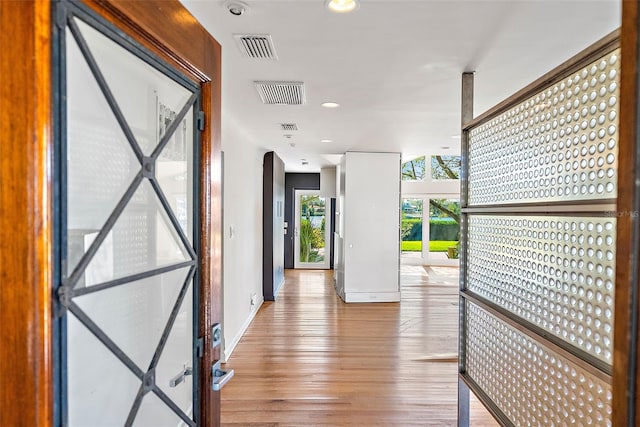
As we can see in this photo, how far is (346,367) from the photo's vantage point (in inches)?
132

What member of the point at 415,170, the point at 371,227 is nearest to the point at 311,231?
the point at 415,170

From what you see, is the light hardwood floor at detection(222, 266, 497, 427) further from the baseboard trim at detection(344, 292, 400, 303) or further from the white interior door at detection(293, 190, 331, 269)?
the white interior door at detection(293, 190, 331, 269)

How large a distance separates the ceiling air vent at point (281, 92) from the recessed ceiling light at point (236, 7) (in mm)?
892

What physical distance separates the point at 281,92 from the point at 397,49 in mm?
1019

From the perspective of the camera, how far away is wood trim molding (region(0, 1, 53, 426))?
0.66 meters

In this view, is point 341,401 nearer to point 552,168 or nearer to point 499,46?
point 552,168

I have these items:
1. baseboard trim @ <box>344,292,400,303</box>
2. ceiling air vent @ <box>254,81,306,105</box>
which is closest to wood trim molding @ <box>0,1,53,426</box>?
ceiling air vent @ <box>254,81,306,105</box>

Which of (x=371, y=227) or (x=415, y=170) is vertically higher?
(x=415, y=170)

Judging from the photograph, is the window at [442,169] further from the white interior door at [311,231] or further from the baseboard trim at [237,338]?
the baseboard trim at [237,338]

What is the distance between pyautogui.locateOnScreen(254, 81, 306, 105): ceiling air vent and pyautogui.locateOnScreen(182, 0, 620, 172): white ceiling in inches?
2.7

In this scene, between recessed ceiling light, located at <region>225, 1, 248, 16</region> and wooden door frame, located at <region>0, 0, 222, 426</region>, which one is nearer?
wooden door frame, located at <region>0, 0, 222, 426</region>

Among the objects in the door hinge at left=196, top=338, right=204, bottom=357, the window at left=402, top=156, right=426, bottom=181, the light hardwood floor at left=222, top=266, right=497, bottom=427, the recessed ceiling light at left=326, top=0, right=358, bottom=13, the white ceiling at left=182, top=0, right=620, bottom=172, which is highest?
the window at left=402, top=156, right=426, bottom=181

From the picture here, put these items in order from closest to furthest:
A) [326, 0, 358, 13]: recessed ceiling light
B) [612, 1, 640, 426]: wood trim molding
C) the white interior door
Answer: [612, 1, 640, 426]: wood trim molding → [326, 0, 358, 13]: recessed ceiling light → the white interior door

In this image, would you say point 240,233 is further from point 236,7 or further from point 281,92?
point 236,7
